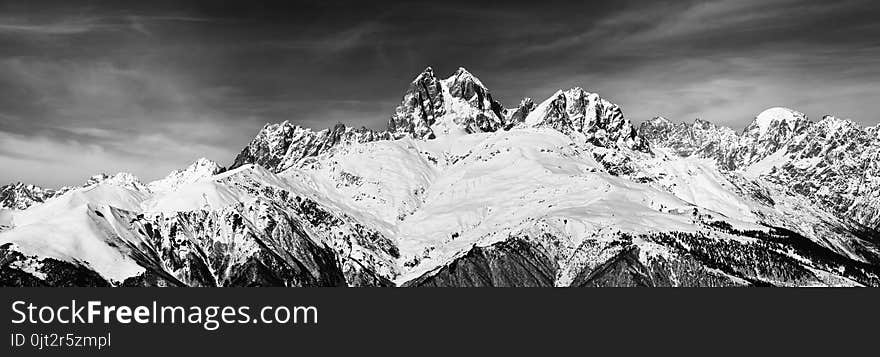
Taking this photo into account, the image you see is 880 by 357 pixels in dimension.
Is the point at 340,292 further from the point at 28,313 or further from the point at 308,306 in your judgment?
the point at 28,313

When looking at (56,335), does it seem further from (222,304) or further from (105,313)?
(222,304)

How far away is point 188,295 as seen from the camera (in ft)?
604

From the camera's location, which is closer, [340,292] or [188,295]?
[188,295]

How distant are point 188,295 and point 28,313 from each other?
27287mm

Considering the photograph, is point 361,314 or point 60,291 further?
→ point 361,314

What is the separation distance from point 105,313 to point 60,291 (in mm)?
12073

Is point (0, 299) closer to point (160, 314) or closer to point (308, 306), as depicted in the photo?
point (160, 314)

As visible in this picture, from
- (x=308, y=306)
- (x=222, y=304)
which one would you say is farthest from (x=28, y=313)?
(x=308, y=306)

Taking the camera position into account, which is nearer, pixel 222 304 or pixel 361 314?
pixel 222 304

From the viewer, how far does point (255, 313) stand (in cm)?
18112

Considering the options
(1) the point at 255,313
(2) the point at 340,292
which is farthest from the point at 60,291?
(2) the point at 340,292

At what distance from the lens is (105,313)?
586 ft

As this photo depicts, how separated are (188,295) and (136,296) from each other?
9.37 m

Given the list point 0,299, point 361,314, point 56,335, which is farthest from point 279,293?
point 0,299
